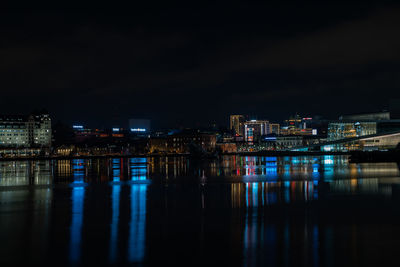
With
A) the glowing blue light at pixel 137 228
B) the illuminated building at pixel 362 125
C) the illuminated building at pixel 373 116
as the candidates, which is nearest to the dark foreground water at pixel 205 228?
the glowing blue light at pixel 137 228

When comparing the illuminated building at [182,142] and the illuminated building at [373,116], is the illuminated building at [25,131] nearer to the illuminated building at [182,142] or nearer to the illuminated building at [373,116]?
the illuminated building at [182,142]

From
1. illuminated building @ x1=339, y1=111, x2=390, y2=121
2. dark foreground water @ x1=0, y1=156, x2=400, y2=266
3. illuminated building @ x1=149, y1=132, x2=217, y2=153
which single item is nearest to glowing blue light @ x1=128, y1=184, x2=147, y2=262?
dark foreground water @ x1=0, y1=156, x2=400, y2=266

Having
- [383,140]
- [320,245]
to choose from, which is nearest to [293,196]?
[320,245]

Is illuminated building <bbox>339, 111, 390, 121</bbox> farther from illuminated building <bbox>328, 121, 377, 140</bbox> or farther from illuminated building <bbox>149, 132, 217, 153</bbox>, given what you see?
illuminated building <bbox>149, 132, 217, 153</bbox>

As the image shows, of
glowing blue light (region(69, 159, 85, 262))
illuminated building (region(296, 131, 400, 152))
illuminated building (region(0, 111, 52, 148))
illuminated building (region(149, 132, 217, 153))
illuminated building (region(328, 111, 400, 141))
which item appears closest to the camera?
glowing blue light (region(69, 159, 85, 262))

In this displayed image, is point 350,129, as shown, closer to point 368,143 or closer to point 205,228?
point 368,143

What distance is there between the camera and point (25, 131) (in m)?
114

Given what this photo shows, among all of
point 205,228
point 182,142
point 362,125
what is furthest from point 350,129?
point 205,228

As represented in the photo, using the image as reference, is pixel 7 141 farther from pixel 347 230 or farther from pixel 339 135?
pixel 347 230

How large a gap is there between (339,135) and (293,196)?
97583mm

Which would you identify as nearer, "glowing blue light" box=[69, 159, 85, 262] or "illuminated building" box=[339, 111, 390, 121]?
"glowing blue light" box=[69, 159, 85, 262]

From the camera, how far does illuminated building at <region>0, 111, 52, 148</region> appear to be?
110 m

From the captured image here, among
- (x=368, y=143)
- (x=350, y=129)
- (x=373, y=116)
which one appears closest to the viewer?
(x=368, y=143)

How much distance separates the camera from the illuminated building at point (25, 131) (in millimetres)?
109875
